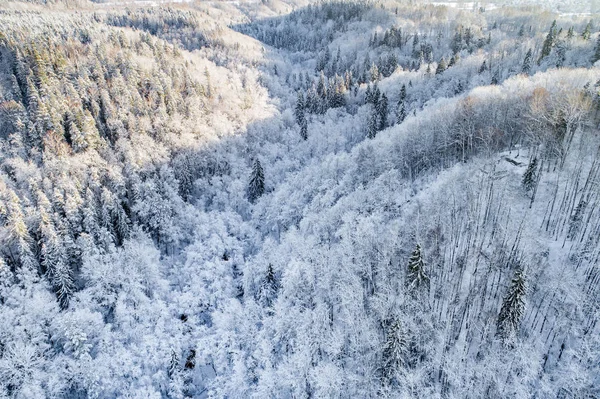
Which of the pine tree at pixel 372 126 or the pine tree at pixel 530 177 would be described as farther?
the pine tree at pixel 372 126

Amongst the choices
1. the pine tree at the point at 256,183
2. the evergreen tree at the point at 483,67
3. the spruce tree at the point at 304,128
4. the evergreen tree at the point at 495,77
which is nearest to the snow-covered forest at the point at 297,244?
the pine tree at the point at 256,183

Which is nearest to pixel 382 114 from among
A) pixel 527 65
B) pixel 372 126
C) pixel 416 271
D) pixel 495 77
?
pixel 372 126

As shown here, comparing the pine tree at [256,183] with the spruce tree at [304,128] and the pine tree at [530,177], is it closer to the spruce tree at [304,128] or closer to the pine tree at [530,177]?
the spruce tree at [304,128]

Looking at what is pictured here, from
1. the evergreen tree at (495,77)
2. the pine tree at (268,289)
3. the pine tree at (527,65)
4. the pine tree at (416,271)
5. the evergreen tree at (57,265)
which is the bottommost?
the pine tree at (268,289)

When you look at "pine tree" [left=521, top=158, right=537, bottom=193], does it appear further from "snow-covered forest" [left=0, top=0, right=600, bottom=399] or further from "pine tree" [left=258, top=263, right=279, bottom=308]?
"pine tree" [left=258, top=263, right=279, bottom=308]

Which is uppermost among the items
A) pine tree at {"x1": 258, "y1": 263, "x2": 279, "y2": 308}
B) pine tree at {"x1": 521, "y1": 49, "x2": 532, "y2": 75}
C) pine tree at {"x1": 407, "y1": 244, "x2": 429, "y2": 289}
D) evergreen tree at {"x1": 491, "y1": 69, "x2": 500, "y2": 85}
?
pine tree at {"x1": 521, "y1": 49, "x2": 532, "y2": 75}

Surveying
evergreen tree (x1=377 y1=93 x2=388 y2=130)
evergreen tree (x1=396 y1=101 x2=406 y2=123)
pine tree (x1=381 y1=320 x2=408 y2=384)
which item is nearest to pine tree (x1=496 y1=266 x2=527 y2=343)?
pine tree (x1=381 y1=320 x2=408 y2=384)
